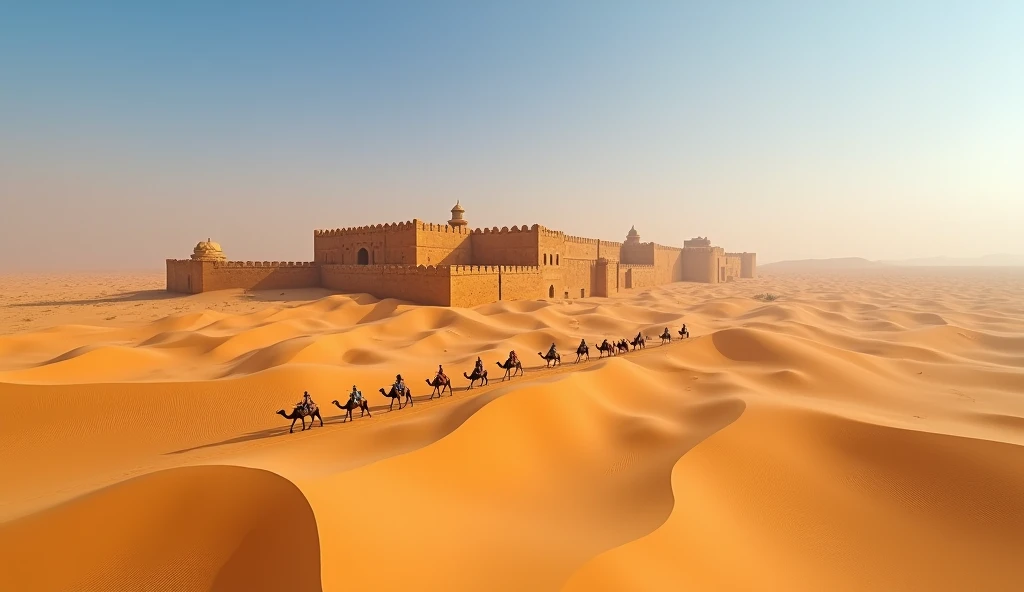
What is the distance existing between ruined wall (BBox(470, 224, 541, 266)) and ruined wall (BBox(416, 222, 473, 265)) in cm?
67

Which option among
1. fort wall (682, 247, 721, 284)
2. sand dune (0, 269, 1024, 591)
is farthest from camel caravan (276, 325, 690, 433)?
fort wall (682, 247, 721, 284)

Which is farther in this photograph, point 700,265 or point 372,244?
point 700,265

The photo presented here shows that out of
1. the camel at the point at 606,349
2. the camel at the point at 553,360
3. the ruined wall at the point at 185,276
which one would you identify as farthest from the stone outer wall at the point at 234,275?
the camel at the point at 606,349

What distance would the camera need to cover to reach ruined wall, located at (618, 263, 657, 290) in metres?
44.2

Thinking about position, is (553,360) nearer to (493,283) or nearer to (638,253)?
(493,283)

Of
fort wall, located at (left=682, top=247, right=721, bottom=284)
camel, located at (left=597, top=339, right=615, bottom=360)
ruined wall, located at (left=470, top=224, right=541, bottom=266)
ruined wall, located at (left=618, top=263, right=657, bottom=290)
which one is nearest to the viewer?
camel, located at (left=597, top=339, right=615, bottom=360)

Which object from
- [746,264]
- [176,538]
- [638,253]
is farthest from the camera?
[746,264]

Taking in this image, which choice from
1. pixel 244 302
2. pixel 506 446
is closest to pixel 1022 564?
pixel 506 446

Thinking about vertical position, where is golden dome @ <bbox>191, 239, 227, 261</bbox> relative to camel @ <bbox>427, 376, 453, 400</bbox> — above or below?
above

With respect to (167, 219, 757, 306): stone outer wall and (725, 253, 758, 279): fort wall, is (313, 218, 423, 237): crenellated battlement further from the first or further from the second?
(725, 253, 758, 279): fort wall

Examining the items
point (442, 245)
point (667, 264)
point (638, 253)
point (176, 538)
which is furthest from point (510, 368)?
point (667, 264)

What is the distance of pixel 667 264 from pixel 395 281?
40.2 meters

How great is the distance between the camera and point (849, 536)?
5953mm

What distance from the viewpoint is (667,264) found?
56438 millimetres
